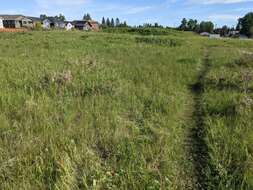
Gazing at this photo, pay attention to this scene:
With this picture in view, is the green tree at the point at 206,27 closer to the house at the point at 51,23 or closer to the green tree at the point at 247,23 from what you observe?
the green tree at the point at 247,23

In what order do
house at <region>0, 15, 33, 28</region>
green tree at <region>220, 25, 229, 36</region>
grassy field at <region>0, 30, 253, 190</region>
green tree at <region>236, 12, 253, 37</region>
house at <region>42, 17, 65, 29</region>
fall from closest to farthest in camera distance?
grassy field at <region>0, 30, 253, 190</region>, house at <region>0, 15, 33, 28</region>, house at <region>42, 17, 65, 29</region>, green tree at <region>236, 12, 253, 37</region>, green tree at <region>220, 25, 229, 36</region>

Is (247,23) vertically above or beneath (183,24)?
above

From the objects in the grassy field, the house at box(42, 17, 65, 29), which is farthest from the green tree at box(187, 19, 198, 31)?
the grassy field

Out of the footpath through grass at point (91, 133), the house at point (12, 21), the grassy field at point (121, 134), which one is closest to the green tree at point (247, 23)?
the house at point (12, 21)

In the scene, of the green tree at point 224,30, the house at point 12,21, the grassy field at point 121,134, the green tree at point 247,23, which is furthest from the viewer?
the green tree at point 224,30

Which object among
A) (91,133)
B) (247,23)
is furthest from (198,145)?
(247,23)

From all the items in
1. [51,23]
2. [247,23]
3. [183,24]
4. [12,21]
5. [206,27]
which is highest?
[247,23]

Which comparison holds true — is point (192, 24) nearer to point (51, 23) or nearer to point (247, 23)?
point (247, 23)

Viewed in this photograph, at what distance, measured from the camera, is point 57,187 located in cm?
300

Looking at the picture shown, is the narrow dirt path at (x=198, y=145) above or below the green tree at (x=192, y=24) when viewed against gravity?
below

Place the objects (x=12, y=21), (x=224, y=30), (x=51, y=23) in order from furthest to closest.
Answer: (x=224, y=30), (x=51, y=23), (x=12, y=21)

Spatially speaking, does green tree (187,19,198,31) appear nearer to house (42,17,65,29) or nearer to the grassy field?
house (42,17,65,29)

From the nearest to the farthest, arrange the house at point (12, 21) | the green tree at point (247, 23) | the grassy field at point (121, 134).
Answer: the grassy field at point (121, 134), the house at point (12, 21), the green tree at point (247, 23)

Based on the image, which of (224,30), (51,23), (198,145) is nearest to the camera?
(198,145)
